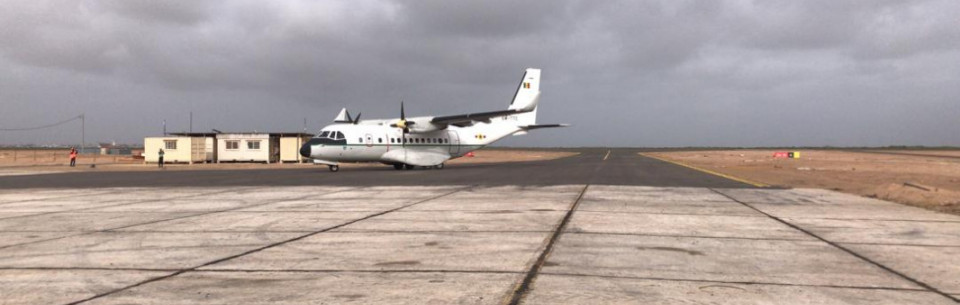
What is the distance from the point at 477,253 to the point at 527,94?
1336 inches

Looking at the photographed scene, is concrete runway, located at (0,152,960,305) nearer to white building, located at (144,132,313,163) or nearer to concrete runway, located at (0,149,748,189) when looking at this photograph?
concrete runway, located at (0,149,748,189)

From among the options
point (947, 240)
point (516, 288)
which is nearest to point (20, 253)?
point (516, 288)

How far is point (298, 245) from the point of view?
7918mm

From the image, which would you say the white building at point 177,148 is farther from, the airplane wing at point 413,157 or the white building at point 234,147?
the airplane wing at point 413,157

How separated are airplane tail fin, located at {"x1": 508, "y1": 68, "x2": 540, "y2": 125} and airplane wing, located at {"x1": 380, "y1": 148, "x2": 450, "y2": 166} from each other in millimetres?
7449

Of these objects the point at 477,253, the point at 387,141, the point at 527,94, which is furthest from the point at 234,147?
the point at 477,253

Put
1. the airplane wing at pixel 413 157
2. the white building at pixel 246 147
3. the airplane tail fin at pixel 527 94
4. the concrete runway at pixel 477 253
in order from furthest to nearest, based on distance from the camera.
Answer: the white building at pixel 246 147
the airplane tail fin at pixel 527 94
the airplane wing at pixel 413 157
the concrete runway at pixel 477 253

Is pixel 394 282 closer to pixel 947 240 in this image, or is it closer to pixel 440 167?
pixel 947 240

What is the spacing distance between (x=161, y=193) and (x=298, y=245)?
11488mm

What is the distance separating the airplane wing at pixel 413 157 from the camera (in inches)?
1303

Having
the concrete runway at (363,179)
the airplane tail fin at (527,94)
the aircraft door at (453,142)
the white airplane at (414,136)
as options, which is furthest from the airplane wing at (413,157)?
the airplane tail fin at (527,94)

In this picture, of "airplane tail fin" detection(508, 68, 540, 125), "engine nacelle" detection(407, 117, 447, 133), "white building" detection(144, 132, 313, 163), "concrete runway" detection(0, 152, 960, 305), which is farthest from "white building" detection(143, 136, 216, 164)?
"concrete runway" detection(0, 152, 960, 305)

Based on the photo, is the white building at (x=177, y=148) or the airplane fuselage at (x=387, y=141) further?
the white building at (x=177, y=148)

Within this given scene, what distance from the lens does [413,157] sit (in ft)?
111
